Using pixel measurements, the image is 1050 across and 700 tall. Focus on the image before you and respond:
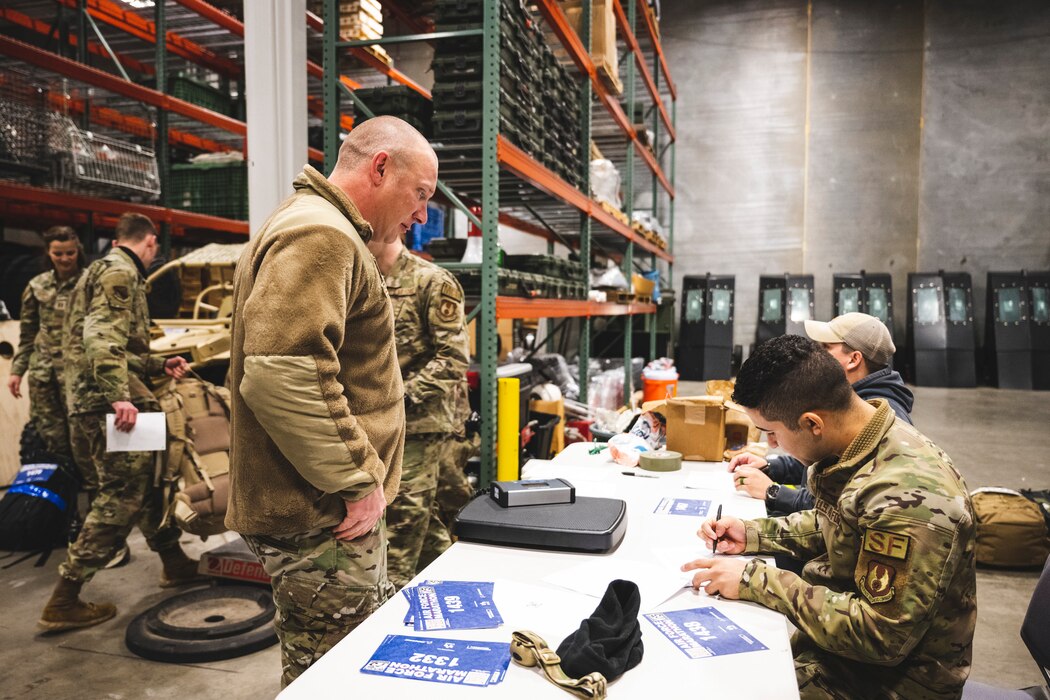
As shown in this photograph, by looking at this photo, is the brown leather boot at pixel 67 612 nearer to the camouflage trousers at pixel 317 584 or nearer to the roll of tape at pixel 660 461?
the camouflage trousers at pixel 317 584

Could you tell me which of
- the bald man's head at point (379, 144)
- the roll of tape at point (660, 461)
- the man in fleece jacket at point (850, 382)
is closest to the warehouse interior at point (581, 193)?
the roll of tape at point (660, 461)

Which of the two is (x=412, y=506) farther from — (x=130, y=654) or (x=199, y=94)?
(x=199, y=94)

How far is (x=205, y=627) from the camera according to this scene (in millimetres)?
3070

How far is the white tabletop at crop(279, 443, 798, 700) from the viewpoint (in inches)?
46.4

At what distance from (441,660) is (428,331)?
190cm

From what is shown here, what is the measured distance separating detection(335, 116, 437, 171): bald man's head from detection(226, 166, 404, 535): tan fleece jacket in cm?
14

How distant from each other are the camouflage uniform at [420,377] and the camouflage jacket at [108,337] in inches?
53.7

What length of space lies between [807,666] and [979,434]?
6.95m

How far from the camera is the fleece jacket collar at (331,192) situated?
1.60 m

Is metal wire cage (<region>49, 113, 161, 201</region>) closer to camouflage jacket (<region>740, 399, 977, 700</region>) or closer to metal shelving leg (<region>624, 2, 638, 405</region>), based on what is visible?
metal shelving leg (<region>624, 2, 638, 405</region>)

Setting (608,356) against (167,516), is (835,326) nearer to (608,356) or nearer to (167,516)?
(167,516)

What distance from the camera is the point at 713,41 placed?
475 inches

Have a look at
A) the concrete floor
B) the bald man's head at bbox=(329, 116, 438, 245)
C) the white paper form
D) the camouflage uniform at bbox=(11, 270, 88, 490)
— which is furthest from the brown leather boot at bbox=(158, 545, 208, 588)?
the bald man's head at bbox=(329, 116, 438, 245)

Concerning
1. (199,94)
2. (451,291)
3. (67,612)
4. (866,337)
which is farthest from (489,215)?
(199,94)
